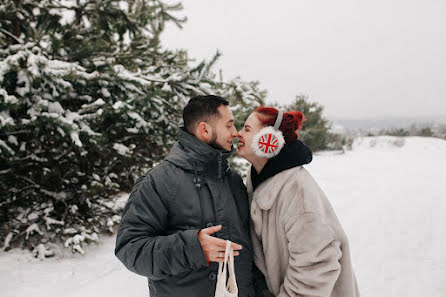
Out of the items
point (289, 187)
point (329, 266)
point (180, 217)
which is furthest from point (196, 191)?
point (329, 266)

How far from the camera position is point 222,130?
71.6 inches

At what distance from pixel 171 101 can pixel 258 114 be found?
306cm

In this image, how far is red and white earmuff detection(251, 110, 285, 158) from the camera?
1.75 metres

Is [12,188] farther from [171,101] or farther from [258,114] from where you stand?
[258,114]

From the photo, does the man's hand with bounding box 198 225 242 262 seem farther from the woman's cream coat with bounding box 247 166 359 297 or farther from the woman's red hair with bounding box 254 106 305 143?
the woman's red hair with bounding box 254 106 305 143

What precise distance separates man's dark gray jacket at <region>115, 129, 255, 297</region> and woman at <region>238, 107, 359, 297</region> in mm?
171

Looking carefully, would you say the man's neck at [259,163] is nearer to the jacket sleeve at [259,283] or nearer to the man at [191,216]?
the man at [191,216]

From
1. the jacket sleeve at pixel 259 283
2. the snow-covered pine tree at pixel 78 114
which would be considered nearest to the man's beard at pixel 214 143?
the jacket sleeve at pixel 259 283

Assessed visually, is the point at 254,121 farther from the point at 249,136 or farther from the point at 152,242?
the point at 152,242

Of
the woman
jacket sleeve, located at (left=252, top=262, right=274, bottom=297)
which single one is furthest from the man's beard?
Answer: jacket sleeve, located at (left=252, top=262, right=274, bottom=297)

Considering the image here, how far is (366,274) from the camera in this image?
4059 mm

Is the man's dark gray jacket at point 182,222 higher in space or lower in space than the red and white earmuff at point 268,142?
lower

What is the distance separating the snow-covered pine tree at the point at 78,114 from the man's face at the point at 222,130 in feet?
6.80

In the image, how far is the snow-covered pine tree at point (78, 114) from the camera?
3.27 meters
